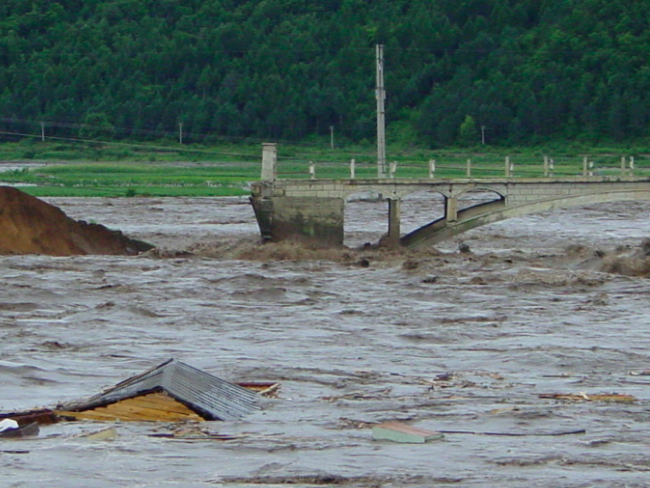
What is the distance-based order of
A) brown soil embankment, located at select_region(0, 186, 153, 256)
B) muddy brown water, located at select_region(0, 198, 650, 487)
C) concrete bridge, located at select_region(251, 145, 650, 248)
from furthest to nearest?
concrete bridge, located at select_region(251, 145, 650, 248) < brown soil embankment, located at select_region(0, 186, 153, 256) < muddy brown water, located at select_region(0, 198, 650, 487)

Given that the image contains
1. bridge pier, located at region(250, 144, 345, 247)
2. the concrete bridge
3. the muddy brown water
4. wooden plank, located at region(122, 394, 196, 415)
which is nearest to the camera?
the muddy brown water

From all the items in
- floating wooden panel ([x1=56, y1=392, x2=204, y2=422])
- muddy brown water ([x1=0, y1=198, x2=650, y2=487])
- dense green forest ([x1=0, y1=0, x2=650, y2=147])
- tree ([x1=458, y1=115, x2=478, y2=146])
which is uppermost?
dense green forest ([x1=0, y1=0, x2=650, y2=147])

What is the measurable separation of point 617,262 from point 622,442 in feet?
79.6

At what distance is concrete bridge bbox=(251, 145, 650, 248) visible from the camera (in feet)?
138

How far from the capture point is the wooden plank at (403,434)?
13.8m

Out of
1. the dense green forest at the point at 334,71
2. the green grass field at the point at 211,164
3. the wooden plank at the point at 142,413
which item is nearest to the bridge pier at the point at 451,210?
the green grass field at the point at 211,164

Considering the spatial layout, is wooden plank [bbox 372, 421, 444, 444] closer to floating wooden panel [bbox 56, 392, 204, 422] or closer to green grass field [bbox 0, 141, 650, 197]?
floating wooden panel [bbox 56, 392, 204, 422]

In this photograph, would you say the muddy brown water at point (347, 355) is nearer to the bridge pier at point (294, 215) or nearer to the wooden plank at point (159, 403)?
the wooden plank at point (159, 403)

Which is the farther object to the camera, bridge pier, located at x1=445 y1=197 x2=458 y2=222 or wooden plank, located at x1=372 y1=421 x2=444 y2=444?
bridge pier, located at x1=445 y1=197 x2=458 y2=222

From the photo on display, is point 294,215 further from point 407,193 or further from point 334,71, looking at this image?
point 334,71

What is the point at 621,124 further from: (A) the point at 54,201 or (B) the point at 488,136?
(A) the point at 54,201

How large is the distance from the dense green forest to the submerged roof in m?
82.1

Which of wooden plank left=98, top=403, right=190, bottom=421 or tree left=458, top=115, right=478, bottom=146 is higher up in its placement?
tree left=458, top=115, right=478, bottom=146

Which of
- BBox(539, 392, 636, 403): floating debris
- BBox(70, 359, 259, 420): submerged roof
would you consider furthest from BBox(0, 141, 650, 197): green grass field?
BBox(70, 359, 259, 420): submerged roof
